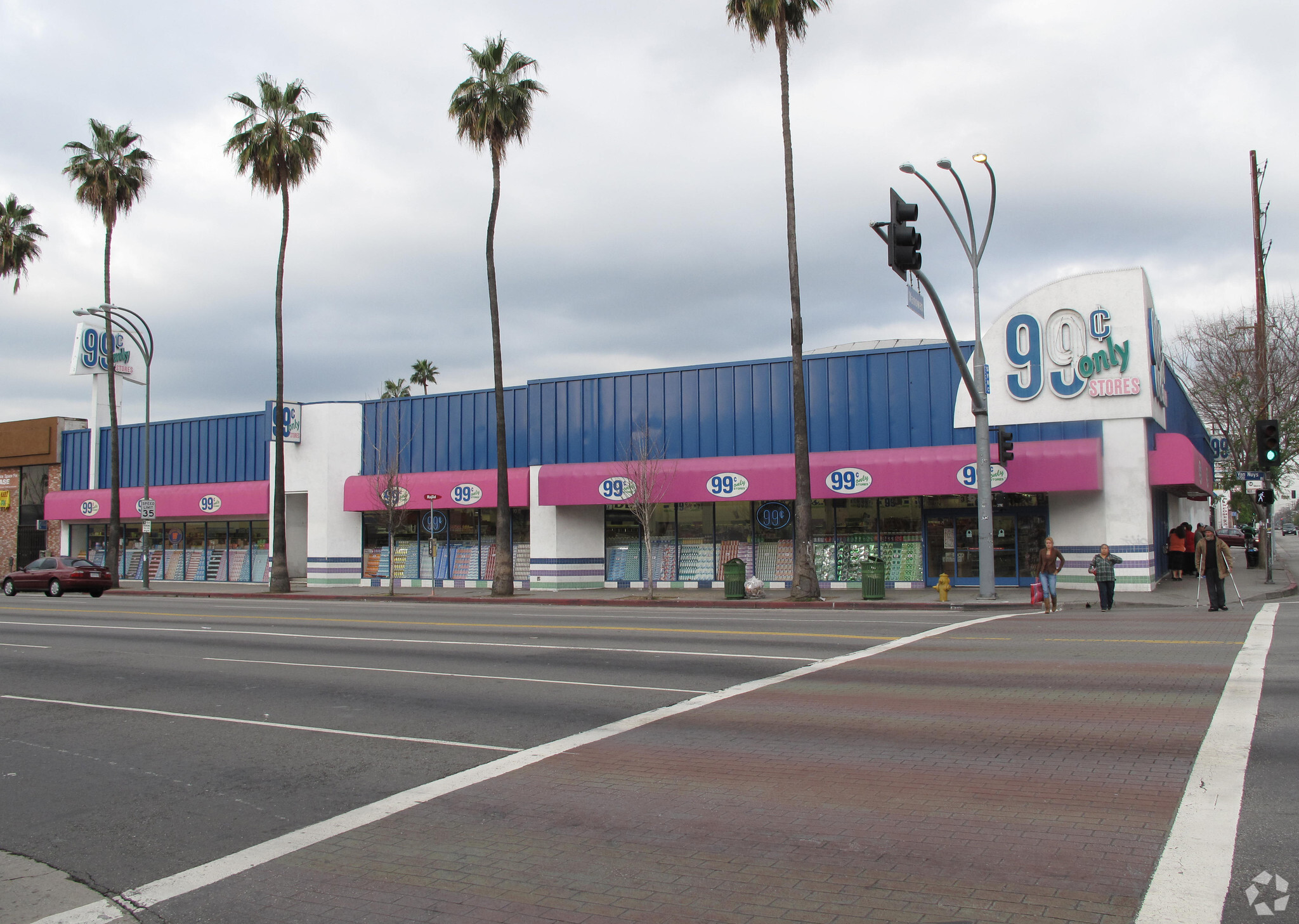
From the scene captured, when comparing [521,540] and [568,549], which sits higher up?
[521,540]

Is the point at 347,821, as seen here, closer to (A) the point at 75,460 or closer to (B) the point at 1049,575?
(B) the point at 1049,575

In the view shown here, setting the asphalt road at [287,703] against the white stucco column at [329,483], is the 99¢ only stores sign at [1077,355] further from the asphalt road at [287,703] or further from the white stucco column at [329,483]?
the white stucco column at [329,483]

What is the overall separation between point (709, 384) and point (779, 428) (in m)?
2.49

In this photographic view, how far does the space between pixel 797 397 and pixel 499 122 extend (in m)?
12.7

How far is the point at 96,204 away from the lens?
121 ft

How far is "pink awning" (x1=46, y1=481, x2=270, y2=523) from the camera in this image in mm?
35875

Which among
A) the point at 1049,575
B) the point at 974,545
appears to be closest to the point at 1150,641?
the point at 1049,575

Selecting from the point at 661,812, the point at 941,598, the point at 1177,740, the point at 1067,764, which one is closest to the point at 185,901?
the point at 661,812

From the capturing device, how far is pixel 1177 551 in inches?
1192

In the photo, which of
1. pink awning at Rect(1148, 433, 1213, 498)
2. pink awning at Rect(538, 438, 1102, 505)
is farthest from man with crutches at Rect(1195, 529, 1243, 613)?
pink awning at Rect(1148, 433, 1213, 498)

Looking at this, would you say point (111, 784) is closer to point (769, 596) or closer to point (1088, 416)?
point (769, 596)

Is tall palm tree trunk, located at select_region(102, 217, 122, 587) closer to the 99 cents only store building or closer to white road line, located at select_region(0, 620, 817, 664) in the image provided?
the 99 cents only store building

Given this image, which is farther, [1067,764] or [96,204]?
[96,204]

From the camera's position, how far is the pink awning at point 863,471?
23.8 metres
